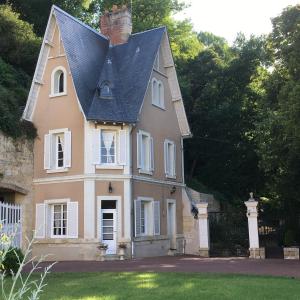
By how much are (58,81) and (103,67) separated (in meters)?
2.37

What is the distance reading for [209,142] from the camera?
106ft

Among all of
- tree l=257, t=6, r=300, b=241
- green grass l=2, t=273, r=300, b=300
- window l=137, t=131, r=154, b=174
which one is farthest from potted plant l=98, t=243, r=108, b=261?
tree l=257, t=6, r=300, b=241

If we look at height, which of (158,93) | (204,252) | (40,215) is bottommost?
(204,252)

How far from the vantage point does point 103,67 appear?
23812 mm

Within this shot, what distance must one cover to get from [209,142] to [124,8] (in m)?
10.8

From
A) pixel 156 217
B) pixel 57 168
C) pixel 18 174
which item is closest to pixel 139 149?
pixel 156 217

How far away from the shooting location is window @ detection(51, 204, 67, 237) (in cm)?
2134

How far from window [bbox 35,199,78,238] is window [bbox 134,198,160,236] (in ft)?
10.2

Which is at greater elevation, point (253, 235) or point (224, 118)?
point (224, 118)

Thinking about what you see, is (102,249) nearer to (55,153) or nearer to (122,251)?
(122,251)

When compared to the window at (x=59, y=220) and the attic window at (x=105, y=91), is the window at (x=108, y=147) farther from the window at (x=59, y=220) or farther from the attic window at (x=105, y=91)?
the window at (x=59, y=220)

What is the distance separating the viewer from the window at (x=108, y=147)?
2153cm

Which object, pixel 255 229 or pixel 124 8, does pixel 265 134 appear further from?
pixel 124 8

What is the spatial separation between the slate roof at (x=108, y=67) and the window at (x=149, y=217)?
4.05 m
